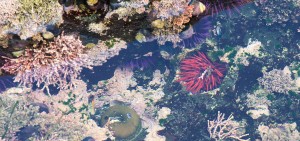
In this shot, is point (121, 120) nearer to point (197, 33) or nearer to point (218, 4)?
point (197, 33)

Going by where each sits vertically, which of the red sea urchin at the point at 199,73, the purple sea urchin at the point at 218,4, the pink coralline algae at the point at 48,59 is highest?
the purple sea urchin at the point at 218,4

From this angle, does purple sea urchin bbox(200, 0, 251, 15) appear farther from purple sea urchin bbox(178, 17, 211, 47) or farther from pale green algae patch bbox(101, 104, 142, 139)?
pale green algae patch bbox(101, 104, 142, 139)

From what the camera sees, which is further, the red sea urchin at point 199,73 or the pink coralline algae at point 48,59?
the red sea urchin at point 199,73

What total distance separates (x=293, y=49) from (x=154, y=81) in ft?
9.71

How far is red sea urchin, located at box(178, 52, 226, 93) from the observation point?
5285 millimetres

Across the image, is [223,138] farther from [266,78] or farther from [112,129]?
[112,129]

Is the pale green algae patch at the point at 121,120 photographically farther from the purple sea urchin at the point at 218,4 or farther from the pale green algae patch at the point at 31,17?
the pale green algae patch at the point at 31,17

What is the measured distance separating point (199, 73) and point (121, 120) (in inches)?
74.6

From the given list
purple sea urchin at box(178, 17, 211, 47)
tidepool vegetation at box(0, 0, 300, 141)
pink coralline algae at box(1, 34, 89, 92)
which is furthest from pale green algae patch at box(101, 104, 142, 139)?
pink coralline algae at box(1, 34, 89, 92)

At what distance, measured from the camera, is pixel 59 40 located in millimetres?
2725

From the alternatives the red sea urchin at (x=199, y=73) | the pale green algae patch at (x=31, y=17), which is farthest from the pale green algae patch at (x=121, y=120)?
the pale green algae patch at (x=31, y=17)

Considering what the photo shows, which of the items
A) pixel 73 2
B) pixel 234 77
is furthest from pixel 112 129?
pixel 73 2

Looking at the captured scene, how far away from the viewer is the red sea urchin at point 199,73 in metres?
5.29

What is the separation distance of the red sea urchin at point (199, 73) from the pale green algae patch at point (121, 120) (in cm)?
128
